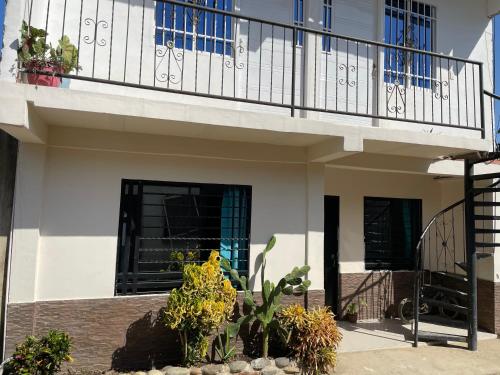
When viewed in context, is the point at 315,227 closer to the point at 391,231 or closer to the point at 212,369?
the point at 212,369

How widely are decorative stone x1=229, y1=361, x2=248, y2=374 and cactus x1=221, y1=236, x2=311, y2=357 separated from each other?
1.11 feet

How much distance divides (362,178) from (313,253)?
244 centimetres

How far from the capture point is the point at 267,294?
4.87 m

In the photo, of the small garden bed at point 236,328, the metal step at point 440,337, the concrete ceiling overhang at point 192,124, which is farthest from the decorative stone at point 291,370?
the concrete ceiling overhang at point 192,124

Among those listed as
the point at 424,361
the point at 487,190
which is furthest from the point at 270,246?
the point at 487,190

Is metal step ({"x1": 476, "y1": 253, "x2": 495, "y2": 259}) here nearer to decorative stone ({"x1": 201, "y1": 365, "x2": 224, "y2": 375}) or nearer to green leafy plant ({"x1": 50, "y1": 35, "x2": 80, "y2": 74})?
decorative stone ({"x1": 201, "y1": 365, "x2": 224, "y2": 375})

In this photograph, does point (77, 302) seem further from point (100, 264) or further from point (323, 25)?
point (323, 25)

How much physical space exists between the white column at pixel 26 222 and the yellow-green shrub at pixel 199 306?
5.03 ft

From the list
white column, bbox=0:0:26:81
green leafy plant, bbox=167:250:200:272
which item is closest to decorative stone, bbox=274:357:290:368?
green leafy plant, bbox=167:250:200:272

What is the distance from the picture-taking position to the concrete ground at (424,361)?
4802 millimetres

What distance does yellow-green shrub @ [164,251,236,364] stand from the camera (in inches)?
166

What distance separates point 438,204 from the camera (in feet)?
25.1

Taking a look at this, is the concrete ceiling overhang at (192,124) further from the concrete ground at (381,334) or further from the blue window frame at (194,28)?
the concrete ground at (381,334)

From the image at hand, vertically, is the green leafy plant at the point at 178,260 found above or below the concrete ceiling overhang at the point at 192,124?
below
